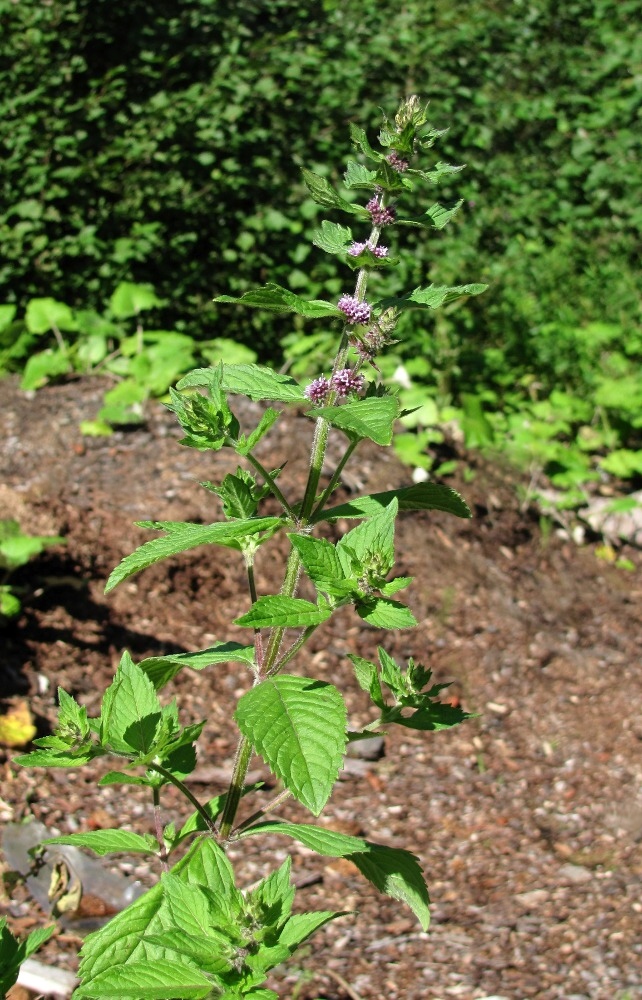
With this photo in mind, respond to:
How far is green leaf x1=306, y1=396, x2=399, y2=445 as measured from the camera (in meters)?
1.39

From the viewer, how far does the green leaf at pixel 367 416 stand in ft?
4.55

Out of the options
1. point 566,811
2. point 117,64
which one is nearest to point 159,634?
point 566,811

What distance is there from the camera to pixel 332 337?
5441 mm

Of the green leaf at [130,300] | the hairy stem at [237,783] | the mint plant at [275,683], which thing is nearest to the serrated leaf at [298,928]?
the mint plant at [275,683]

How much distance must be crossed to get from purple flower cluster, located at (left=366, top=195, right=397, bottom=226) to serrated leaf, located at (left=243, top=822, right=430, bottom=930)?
1.00 m

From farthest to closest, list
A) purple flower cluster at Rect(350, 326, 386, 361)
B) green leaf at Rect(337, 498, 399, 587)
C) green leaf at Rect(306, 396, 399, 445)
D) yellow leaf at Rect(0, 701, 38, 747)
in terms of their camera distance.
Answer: yellow leaf at Rect(0, 701, 38, 747), purple flower cluster at Rect(350, 326, 386, 361), green leaf at Rect(337, 498, 399, 587), green leaf at Rect(306, 396, 399, 445)

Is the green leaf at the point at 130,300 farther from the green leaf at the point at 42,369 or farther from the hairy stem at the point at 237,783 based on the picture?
the hairy stem at the point at 237,783

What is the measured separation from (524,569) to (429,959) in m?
2.11

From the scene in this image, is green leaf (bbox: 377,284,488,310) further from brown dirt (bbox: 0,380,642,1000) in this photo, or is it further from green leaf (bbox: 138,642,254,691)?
brown dirt (bbox: 0,380,642,1000)

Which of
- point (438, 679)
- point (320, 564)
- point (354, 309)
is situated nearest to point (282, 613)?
point (320, 564)

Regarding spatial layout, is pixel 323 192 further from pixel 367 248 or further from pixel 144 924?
pixel 144 924

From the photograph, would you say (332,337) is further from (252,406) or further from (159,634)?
(159,634)

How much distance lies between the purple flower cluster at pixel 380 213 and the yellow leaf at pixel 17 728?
1.94 meters

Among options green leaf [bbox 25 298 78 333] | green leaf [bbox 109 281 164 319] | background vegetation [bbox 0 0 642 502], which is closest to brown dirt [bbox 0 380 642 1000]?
green leaf [bbox 25 298 78 333]
